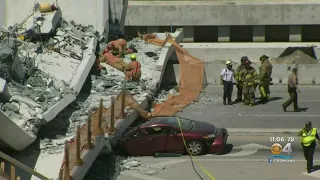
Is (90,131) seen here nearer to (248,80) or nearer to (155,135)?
(155,135)

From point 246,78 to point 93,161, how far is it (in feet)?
30.6

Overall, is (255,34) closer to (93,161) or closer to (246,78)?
(246,78)

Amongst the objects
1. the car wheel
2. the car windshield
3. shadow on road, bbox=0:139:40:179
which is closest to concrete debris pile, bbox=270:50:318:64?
the car windshield

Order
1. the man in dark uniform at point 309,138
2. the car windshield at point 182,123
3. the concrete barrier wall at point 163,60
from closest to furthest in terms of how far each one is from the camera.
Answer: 1. the man in dark uniform at point 309,138
2. the car windshield at point 182,123
3. the concrete barrier wall at point 163,60

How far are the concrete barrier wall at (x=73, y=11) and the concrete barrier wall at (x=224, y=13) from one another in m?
13.4

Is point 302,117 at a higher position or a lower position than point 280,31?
lower

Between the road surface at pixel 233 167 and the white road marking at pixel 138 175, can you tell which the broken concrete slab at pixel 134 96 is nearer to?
the white road marking at pixel 138 175

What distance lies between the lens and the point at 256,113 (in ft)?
78.1

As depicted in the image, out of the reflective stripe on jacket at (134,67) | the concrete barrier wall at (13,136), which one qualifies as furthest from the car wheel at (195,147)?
the reflective stripe on jacket at (134,67)

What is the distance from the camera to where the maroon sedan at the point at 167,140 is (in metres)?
18.6

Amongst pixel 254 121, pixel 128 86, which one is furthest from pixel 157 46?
pixel 254 121

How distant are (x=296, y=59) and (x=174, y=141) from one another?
14.0 m

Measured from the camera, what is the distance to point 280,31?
136ft

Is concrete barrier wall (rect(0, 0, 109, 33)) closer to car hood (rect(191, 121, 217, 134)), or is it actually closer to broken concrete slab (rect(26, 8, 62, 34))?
broken concrete slab (rect(26, 8, 62, 34))
